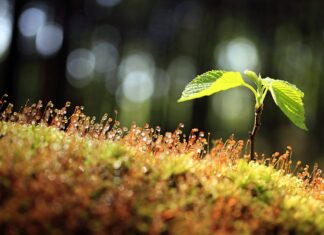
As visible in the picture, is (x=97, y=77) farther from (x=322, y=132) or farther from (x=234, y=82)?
(x=234, y=82)

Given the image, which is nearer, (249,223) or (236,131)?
(249,223)

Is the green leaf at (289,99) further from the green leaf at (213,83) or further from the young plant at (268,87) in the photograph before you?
the green leaf at (213,83)

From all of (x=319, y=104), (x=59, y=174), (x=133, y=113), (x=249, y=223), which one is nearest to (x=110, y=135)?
(x=59, y=174)

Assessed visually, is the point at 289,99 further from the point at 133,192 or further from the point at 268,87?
the point at 133,192

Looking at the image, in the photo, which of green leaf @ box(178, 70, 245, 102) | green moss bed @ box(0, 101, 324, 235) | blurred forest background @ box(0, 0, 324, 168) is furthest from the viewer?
blurred forest background @ box(0, 0, 324, 168)

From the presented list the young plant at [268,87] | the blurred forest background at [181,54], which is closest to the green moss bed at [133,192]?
the young plant at [268,87]

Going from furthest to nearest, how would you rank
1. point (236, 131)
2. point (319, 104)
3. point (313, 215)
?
point (236, 131), point (319, 104), point (313, 215)

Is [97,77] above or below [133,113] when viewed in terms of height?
above

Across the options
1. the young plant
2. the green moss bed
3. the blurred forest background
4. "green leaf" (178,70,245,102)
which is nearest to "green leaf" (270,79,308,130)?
the young plant

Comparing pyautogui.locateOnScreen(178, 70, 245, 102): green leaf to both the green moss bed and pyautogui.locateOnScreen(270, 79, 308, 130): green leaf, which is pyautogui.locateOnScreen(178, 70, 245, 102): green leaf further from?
the green moss bed
